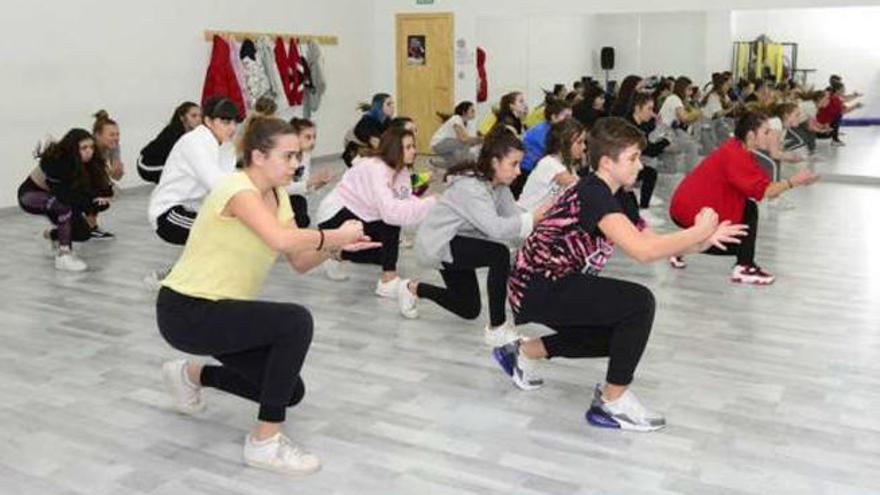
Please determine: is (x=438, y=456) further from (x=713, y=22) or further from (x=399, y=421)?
(x=713, y=22)

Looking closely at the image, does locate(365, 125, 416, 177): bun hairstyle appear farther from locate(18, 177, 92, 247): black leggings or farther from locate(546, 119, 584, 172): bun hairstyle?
locate(18, 177, 92, 247): black leggings

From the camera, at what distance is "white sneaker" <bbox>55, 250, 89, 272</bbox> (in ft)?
19.5

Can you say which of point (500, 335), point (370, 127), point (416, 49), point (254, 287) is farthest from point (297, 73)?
point (254, 287)

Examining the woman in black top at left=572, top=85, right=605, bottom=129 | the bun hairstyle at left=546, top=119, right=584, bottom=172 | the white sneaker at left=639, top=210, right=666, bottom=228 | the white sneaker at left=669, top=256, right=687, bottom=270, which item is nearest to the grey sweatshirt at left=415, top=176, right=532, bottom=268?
the bun hairstyle at left=546, top=119, right=584, bottom=172

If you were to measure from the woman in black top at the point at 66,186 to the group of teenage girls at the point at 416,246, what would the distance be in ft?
4.39

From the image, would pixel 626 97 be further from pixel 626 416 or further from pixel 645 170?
pixel 626 416

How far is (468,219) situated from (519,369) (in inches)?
33.3

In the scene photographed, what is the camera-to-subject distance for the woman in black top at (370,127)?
7.40 metres

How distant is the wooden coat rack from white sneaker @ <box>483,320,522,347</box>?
726 centimetres

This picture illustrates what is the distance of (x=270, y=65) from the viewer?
11.1 meters

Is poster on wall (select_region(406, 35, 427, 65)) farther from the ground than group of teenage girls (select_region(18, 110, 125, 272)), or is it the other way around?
poster on wall (select_region(406, 35, 427, 65))

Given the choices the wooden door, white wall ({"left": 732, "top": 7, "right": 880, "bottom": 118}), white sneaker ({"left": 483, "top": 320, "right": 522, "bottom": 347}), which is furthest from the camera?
the wooden door

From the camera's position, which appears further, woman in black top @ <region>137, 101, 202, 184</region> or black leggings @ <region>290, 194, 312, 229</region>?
woman in black top @ <region>137, 101, 202, 184</region>

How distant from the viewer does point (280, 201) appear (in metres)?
3.04
